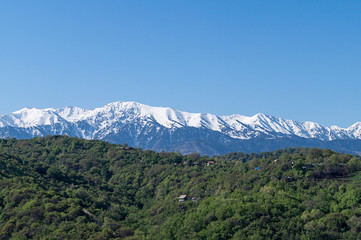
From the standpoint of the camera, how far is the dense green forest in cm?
7469

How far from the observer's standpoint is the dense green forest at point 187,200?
74.7 m

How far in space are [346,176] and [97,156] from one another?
92550 mm

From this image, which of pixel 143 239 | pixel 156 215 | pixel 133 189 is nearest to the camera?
pixel 143 239

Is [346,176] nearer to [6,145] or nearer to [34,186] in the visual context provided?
[34,186]

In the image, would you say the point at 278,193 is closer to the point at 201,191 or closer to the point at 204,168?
the point at 201,191

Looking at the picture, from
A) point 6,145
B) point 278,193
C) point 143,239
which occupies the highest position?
point 6,145

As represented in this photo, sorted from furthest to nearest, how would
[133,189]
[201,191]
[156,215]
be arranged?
1. [133,189]
2. [201,191]
3. [156,215]

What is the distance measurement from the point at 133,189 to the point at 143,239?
5591cm

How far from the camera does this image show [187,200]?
10062 centimetres

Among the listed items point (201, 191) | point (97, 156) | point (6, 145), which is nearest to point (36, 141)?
point (6, 145)

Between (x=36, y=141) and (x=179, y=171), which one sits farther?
(x=36, y=141)

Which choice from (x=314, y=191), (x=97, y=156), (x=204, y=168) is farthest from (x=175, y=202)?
(x=97, y=156)

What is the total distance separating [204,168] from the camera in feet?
458

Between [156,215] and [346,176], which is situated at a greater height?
[346,176]
